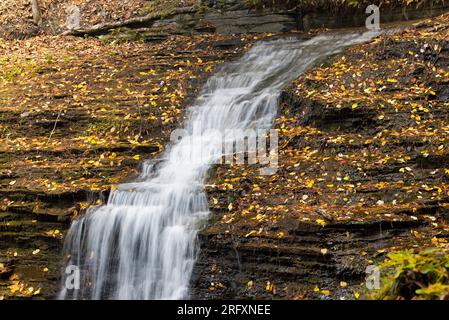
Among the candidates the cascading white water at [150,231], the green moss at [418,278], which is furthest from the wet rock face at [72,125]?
the green moss at [418,278]

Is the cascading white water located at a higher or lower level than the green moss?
lower

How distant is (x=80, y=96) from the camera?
10930 mm

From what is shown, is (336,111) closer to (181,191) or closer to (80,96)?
(181,191)

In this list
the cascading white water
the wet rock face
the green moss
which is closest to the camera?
the green moss

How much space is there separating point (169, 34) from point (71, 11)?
4.70 meters

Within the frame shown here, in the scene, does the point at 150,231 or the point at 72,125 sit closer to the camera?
the point at 150,231

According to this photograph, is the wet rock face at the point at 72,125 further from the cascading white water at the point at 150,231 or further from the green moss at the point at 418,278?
the green moss at the point at 418,278

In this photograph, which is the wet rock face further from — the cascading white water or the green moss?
the green moss

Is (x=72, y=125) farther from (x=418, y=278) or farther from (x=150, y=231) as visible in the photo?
(x=418, y=278)

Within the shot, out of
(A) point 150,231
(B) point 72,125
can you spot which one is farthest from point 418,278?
(B) point 72,125

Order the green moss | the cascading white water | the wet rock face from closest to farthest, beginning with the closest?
the green moss → the cascading white water → the wet rock face

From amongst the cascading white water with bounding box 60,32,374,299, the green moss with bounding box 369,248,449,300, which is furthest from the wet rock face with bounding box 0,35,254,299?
the green moss with bounding box 369,248,449,300

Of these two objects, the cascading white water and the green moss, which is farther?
the cascading white water

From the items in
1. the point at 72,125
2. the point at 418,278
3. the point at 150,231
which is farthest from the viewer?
the point at 72,125
